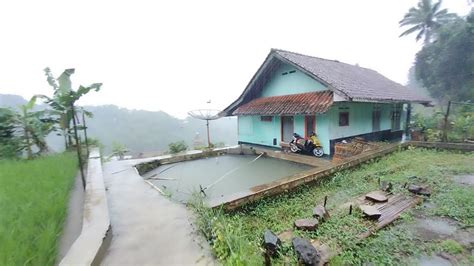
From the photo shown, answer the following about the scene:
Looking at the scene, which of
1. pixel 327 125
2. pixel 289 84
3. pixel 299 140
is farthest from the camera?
pixel 289 84

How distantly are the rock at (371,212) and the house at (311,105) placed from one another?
4.05 metres

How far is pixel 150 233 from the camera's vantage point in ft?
9.66

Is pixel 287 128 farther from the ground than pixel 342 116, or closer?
closer

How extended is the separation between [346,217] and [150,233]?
3.00 metres

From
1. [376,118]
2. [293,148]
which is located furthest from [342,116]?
[376,118]

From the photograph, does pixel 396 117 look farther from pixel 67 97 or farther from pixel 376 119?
pixel 67 97

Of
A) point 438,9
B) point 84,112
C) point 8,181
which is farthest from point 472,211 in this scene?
point 438,9

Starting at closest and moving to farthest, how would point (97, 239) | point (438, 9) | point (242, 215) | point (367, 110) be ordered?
point (97, 239), point (242, 215), point (367, 110), point (438, 9)

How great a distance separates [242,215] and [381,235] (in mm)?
2118

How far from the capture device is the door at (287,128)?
31.8ft

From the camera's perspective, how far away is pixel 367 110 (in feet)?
33.3

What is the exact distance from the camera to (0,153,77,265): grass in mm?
2074

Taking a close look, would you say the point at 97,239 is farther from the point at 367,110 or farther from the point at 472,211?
the point at 367,110

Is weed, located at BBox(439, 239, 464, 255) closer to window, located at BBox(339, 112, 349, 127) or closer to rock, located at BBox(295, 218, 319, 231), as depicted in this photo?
rock, located at BBox(295, 218, 319, 231)
